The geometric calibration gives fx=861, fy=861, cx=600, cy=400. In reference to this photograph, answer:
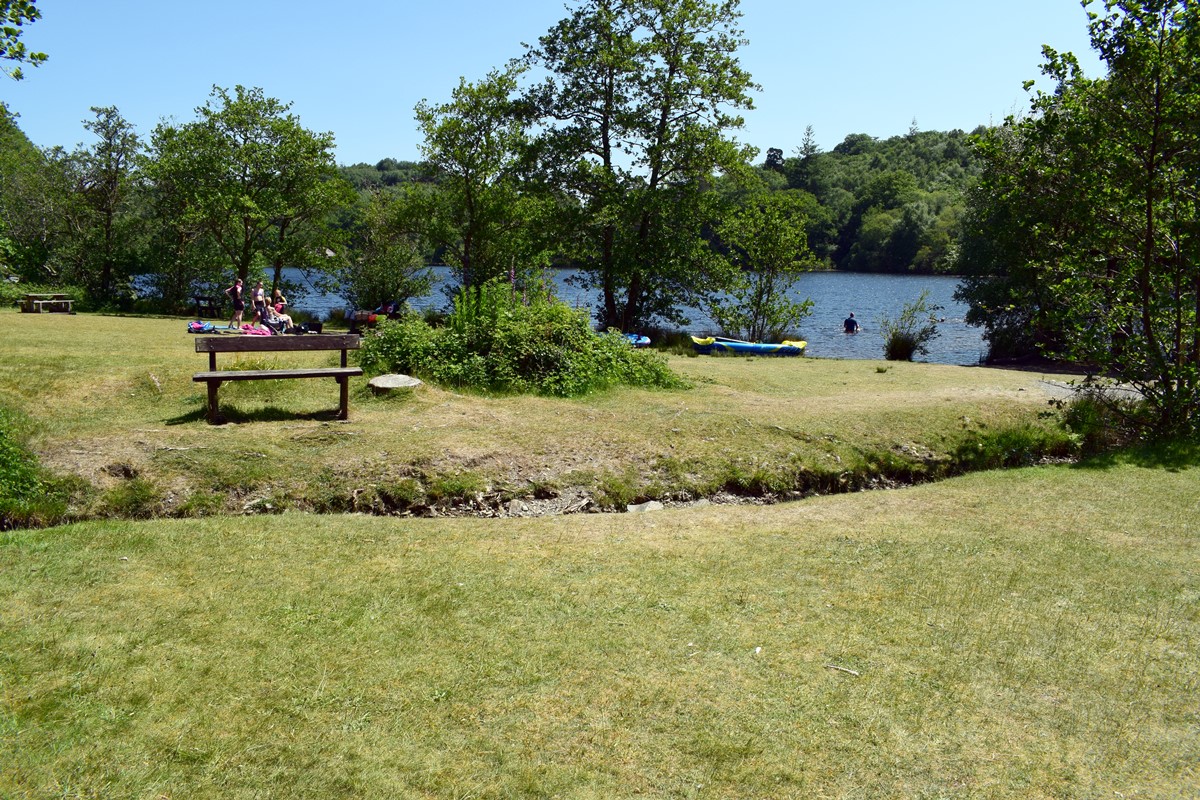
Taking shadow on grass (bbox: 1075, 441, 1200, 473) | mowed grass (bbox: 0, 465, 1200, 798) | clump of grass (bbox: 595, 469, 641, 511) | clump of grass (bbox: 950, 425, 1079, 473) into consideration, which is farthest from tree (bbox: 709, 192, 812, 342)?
mowed grass (bbox: 0, 465, 1200, 798)

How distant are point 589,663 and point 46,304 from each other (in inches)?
1281

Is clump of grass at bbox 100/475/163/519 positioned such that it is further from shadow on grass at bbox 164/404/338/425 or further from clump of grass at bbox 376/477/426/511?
clump of grass at bbox 376/477/426/511

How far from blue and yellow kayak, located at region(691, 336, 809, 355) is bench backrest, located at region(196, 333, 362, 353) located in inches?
648

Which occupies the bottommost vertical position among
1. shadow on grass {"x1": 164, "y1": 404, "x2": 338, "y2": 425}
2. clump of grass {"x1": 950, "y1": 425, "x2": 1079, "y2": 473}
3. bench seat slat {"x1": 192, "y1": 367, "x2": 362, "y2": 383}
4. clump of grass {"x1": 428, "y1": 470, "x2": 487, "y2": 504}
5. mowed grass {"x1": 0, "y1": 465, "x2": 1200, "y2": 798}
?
mowed grass {"x1": 0, "y1": 465, "x2": 1200, "y2": 798}

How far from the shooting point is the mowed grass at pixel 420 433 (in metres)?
9.65

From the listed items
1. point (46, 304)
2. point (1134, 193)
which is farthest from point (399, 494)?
point (46, 304)

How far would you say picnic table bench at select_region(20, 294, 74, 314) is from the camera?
96.2 feet

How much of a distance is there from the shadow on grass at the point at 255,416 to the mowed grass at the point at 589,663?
3.11 m

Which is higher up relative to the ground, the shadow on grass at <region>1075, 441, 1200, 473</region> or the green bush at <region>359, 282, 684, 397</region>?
the green bush at <region>359, 282, 684, 397</region>

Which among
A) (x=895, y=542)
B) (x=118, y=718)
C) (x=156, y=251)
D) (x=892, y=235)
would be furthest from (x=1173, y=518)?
(x=892, y=235)

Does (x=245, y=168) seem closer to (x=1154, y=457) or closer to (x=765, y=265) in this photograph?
(x=765, y=265)

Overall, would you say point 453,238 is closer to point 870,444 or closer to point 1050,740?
point 870,444

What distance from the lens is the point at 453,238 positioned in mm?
38000

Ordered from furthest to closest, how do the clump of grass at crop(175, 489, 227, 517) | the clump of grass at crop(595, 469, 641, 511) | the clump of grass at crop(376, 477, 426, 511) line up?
the clump of grass at crop(595, 469, 641, 511) < the clump of grass at crop(376, 477, 426, 511) < the clump of grass at crop(175, 489, 227, 517)
